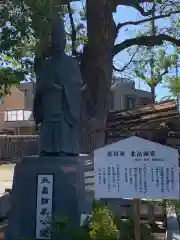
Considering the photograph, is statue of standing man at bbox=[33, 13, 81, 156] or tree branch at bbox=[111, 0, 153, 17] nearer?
statue of standing man at bbox=[33, 13, 81, 156]

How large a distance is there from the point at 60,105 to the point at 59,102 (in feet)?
0.16

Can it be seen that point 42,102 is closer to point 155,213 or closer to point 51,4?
point 51,4

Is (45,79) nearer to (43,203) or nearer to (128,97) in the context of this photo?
(43,203)

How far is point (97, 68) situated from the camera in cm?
1198

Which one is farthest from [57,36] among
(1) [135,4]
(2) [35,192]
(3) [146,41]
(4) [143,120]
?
(3) [146,41]

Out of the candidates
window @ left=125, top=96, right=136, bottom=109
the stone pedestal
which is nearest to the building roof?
the stone pedestal

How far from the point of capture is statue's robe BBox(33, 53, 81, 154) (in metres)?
6.55

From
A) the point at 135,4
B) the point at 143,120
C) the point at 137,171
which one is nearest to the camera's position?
the point at 137,171

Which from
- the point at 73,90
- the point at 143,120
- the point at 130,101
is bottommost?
the point at 143,120

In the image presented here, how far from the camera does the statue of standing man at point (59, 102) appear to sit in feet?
21.5

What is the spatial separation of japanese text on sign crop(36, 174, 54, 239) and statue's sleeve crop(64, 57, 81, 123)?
3.68 ft

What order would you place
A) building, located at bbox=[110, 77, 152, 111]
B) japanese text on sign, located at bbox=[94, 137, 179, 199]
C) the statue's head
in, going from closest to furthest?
japanese text on sign, located at bbox=[94, 137, 179, 199] < the statue's head < building, located at bbox=[110, 77, 152, 111]

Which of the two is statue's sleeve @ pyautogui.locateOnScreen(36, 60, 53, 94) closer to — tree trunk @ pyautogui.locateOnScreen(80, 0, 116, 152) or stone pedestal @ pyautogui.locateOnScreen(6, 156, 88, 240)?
stone pedestal @ pyautogui.locateOnScreen(6, 156, 88, 240)

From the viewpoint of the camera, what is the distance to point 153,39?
14.0m
